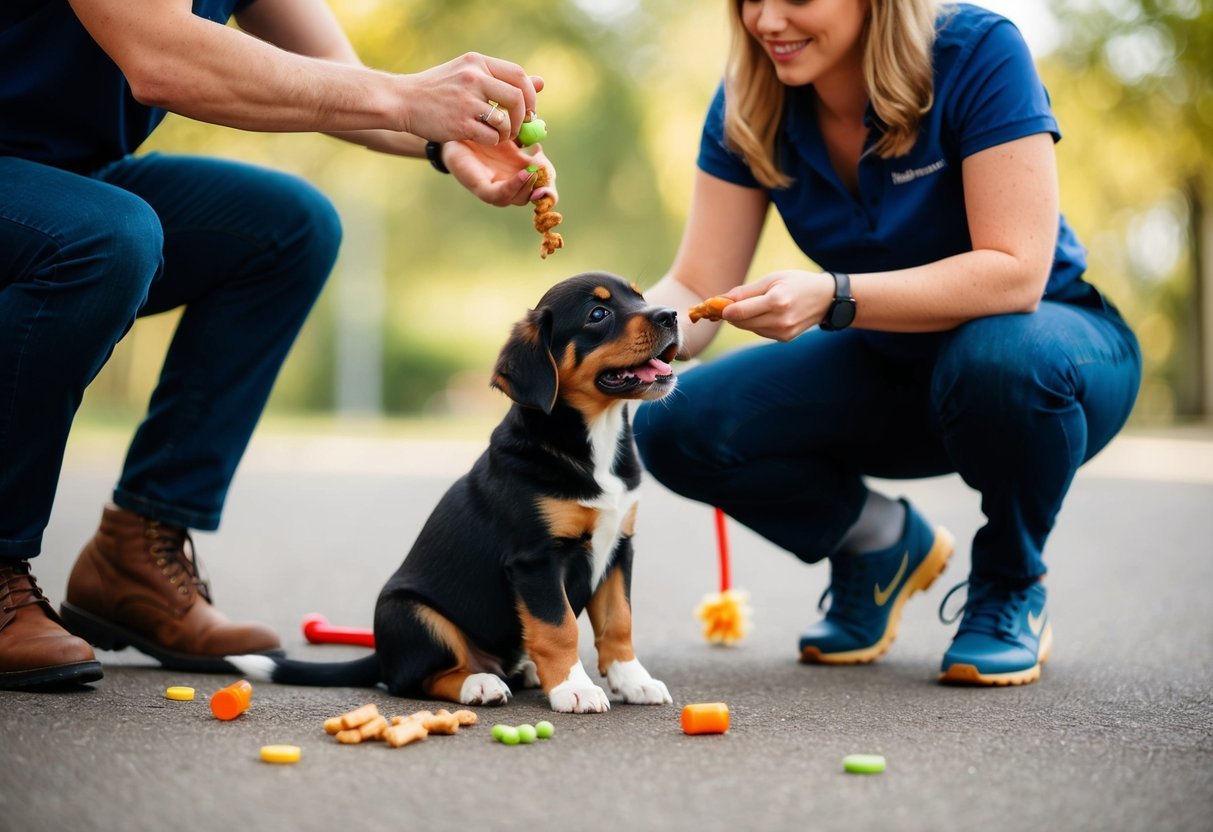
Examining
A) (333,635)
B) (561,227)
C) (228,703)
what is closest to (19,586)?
(228,703)

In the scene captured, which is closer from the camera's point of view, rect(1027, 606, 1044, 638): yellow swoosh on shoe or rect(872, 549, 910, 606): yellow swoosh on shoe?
rect(1027, 606, 1044, 638): yellow swoosh on shoe

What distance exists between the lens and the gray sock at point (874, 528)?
131 inches

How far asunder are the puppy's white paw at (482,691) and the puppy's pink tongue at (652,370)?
2.37ft

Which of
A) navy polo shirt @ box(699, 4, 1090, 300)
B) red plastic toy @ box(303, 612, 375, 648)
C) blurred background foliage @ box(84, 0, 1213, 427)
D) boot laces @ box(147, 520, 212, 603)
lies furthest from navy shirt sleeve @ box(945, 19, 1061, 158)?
blurred background foliage @ box(84, 0, 1213, 427)

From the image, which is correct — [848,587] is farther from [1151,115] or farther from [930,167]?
[1151,115]

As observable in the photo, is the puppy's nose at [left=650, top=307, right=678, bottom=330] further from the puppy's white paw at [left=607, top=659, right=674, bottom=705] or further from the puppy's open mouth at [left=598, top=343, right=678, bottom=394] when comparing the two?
the puppy's white paw at [left=607, top=659, right=674, bottom=705]

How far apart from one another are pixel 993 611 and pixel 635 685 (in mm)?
884

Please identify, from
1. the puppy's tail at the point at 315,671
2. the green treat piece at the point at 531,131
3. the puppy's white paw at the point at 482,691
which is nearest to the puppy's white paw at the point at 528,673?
the puppy's white paw at the point at 482,691

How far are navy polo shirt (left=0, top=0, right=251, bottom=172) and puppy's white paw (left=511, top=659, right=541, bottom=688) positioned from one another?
4.82ft

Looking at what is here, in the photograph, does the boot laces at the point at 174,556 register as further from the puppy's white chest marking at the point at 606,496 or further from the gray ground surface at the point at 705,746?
the puppy's white chest marking at the point at 606,496

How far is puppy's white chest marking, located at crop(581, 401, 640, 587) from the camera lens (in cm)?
276

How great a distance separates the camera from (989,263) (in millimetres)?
2898

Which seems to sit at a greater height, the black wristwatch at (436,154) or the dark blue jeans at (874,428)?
the black wristwatch at (436,154)

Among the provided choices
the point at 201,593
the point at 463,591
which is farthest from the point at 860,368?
the point at 201,593
